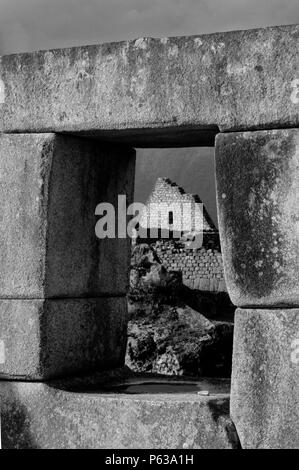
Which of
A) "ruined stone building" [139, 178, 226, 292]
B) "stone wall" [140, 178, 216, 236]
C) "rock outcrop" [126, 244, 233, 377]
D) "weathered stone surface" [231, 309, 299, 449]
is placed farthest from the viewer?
"stone wall" [140, 178, 216, 236]

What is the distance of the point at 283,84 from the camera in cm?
542

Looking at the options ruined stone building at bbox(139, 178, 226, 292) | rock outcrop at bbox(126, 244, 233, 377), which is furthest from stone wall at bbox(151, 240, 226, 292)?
rock outcrop at bbox(126, 244, 233, 377)

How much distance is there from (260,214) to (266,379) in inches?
33.9

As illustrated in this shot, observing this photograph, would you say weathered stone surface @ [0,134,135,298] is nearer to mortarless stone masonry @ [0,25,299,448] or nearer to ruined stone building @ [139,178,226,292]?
mortarless stone masonry @ [0,25,299,448]

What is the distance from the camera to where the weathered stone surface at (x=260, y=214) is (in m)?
5.42

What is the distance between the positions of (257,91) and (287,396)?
1.59 metres

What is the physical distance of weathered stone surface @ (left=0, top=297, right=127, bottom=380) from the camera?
19.8ft

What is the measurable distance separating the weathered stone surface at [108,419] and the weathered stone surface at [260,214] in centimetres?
66

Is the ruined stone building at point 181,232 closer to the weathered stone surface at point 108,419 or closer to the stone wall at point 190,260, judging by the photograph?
the stone wall at point 190,260

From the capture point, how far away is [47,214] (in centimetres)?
604

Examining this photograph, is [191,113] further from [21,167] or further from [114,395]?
[114,395]

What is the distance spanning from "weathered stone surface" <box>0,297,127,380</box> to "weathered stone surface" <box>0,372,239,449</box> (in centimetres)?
12

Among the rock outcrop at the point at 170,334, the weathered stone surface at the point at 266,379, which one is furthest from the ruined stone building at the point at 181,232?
the weathered stone surface at the point at 266,379

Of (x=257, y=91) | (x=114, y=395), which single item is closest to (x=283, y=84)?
(x=257, y=91)
